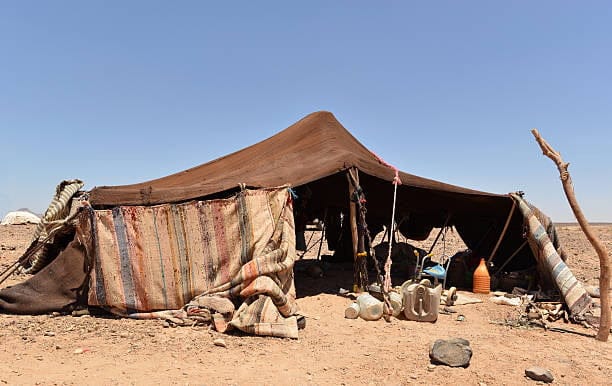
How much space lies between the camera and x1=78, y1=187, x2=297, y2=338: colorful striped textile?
18.3ft

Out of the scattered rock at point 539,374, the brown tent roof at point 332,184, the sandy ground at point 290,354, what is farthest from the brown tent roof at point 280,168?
the scattered rock at point 539,374

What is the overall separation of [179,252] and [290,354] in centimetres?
217

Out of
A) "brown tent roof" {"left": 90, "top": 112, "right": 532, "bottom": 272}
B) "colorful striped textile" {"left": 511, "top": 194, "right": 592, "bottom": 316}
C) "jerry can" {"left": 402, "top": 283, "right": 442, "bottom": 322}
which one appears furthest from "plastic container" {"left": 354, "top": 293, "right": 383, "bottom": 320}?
"colorful striped textile" {"left": 511, "top": 194, "right": 592, "bottom": 316}

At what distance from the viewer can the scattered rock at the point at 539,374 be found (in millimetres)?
3830

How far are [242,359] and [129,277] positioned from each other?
2.26 metres

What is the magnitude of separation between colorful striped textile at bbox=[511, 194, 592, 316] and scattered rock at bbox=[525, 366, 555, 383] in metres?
2.54

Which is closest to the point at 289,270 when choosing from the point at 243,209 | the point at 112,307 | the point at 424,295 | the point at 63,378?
the point at 243,209

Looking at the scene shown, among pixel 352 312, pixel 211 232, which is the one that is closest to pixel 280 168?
pixel 211 232

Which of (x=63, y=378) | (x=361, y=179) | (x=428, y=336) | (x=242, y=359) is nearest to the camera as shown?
(x=63, y=378)

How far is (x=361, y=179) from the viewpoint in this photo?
7535mm

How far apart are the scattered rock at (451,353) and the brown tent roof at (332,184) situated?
9.29 ft

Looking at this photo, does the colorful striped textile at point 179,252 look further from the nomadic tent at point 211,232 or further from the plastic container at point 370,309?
the plastic container at point 370,309

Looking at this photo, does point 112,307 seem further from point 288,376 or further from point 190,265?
point 288,376

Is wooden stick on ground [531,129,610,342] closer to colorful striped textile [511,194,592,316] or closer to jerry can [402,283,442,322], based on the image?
colorful striped textile [511,194,592,316]
